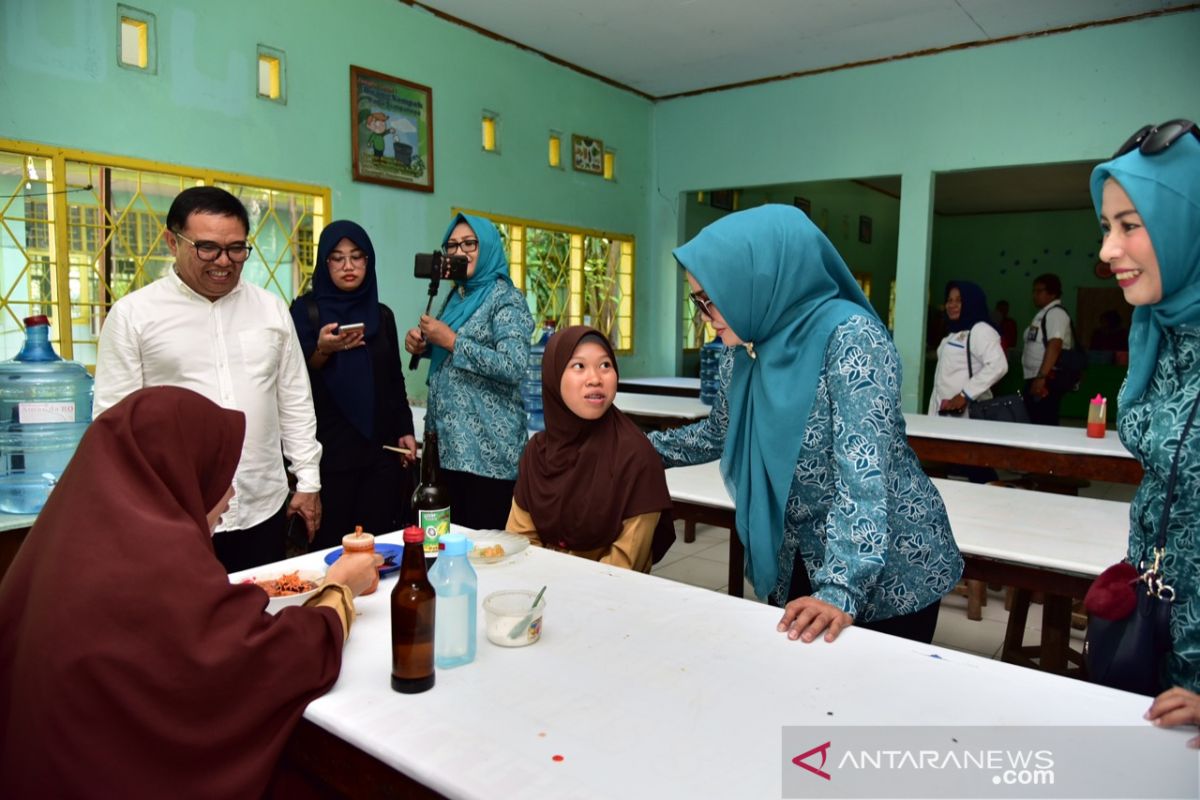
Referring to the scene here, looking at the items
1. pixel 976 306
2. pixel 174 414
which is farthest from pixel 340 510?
pixel 976 306

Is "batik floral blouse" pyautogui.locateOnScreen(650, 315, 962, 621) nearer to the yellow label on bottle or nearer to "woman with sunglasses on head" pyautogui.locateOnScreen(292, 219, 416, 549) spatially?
the yellow label on bottle

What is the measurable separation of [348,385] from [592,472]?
1067mm

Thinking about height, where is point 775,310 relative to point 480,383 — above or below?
above

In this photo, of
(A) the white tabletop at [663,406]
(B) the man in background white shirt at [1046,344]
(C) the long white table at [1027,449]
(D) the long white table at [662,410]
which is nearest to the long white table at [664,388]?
(A) the white tabletop at [663,406]

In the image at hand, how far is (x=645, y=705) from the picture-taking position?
40.9 inches

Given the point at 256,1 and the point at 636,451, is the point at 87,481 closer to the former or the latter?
the point at 636,451

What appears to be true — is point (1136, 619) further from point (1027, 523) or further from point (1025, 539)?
point (1027, 523)

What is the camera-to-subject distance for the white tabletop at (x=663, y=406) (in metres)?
Answer: 4.34

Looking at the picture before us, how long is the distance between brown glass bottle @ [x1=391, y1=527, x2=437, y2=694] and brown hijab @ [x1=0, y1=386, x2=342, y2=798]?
0.40 ft

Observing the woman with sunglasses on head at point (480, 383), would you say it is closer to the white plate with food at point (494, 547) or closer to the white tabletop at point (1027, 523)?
the white tabletop at point (1027, 523)

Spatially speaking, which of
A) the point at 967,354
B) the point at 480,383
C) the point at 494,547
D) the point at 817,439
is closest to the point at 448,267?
the point at 480,383

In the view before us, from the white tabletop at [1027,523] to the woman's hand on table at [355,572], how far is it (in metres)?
1.28

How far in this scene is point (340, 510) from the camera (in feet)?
8.27

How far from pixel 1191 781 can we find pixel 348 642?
1159 millimetres
